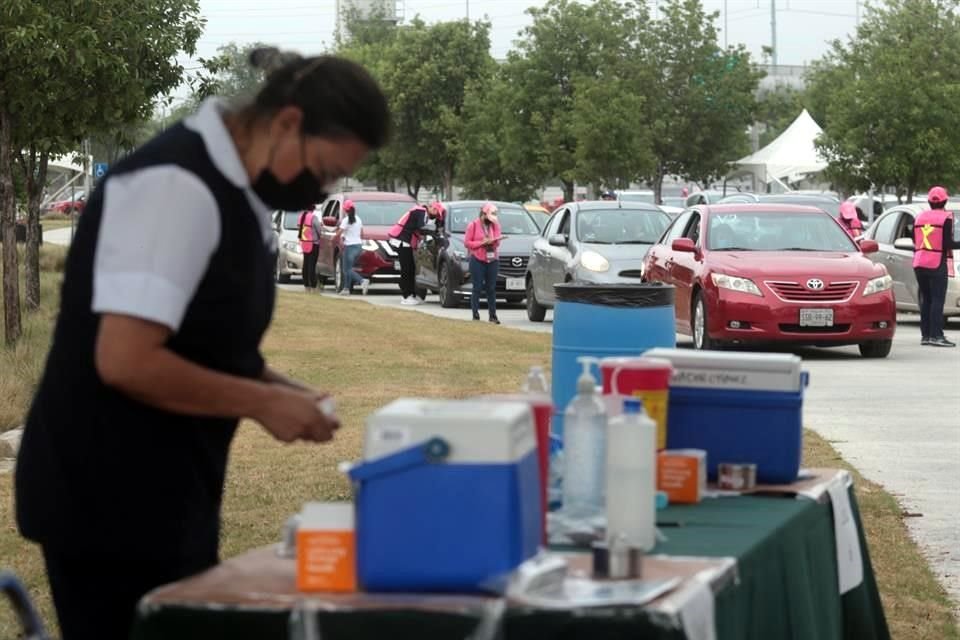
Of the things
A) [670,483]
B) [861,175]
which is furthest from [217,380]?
[861,175]

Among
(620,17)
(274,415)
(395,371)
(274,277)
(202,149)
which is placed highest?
(620,17)

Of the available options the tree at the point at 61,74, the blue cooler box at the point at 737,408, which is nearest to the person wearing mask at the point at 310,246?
the tree at the point at 61,74

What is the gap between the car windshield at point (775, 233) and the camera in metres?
20.2

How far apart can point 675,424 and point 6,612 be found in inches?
128

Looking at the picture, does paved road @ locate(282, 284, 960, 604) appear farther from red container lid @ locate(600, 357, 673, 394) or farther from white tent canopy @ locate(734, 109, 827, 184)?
white tent canopy @ locate(734, 109, 827, 184)

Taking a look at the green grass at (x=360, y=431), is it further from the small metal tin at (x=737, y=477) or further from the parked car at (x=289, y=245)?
the parked car at (x=289, y=245)

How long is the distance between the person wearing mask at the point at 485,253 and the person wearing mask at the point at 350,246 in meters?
6.81

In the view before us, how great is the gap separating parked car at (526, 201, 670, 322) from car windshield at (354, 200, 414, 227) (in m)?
8.46

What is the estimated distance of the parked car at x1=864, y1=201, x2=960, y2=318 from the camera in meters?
23.9

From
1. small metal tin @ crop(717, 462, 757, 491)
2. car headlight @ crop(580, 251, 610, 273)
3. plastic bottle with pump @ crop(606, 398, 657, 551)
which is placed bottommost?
car headlight @ crop(580, 251, 610, 273)

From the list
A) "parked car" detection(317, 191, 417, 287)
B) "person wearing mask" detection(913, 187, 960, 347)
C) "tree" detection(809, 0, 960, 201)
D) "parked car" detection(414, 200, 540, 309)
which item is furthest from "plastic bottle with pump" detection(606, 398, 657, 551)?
"tree" detection(809, 0, 960, 201)

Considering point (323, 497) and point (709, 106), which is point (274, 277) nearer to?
point (323, 497)

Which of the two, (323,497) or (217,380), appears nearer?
(217,380)

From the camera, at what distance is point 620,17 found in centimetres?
6278
